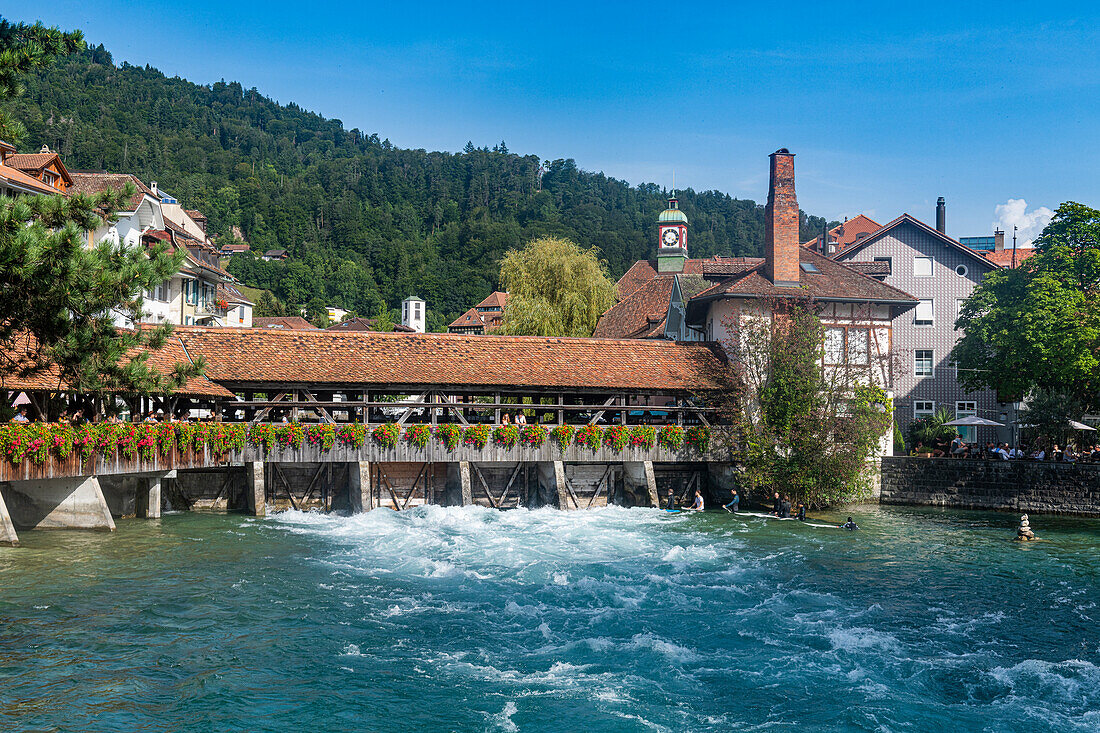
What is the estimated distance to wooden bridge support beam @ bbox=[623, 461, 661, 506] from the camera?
79.8ft

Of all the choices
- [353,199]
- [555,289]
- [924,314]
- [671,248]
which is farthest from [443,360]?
[353,199]

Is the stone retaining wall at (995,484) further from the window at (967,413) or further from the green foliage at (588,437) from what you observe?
the green foliage at (588,437)

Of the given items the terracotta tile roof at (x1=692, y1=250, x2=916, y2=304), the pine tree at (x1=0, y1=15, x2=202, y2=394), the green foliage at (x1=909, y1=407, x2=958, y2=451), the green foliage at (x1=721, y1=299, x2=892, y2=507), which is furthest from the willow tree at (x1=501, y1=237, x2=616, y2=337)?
the pine tree at (x1=0, y1=15, x2=202, y2=394)

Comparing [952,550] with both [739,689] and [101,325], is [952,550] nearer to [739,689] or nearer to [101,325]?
[739,689]

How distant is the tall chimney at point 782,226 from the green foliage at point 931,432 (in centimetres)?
755

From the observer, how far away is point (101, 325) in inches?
542

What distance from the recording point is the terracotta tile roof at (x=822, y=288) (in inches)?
1049

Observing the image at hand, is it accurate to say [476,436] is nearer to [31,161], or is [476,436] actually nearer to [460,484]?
[460,484]

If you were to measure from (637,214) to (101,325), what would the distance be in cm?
13106

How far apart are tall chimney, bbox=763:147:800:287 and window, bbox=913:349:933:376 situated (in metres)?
10.1

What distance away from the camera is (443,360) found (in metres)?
24.1

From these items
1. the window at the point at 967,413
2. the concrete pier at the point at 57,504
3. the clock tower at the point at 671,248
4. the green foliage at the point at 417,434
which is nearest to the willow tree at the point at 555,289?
the green foliage at the point at 417,434

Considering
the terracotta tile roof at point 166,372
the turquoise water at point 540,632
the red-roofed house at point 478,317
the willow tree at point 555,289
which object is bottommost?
the turquoise water at point 540,632

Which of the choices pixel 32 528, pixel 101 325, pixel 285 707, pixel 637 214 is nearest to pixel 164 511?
pixel 32 528
